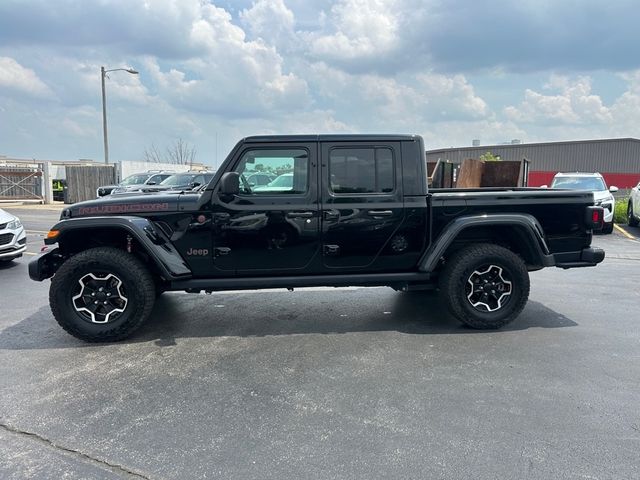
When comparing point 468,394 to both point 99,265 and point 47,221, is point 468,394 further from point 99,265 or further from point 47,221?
point 47,221

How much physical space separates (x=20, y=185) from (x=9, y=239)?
24.1 m

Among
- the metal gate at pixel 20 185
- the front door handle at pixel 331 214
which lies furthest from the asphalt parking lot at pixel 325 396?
the metal gate at pixel 20 185

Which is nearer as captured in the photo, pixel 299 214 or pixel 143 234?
pixel 143 234

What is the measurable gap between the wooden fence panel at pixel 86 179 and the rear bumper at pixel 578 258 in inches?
1066

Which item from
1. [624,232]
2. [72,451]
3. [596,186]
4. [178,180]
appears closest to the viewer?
[72,451]

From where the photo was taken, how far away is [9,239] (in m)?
7.93

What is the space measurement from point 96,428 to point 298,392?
1.36 meters

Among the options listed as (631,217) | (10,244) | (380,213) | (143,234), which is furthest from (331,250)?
(631,217)

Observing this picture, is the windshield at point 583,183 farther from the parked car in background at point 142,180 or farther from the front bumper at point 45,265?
the parked car in background at point 142,180

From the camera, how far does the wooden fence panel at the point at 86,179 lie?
89.6ft

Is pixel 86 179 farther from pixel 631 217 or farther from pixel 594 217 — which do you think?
pixel 594 217

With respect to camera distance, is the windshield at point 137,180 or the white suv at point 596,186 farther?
the windshield at point 137,180

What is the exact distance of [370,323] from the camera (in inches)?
200

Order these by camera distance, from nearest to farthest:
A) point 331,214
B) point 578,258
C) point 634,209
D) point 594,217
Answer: point 331,214
point 594,217
point 578,258
point 634,209
